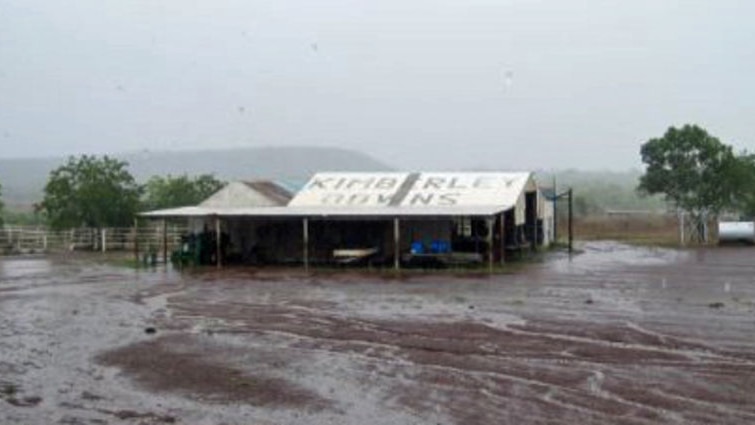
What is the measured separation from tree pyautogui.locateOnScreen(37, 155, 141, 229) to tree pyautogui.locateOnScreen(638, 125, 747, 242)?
26413 millimetres

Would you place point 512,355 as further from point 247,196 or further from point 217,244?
point 247,196

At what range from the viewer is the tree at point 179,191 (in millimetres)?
55509

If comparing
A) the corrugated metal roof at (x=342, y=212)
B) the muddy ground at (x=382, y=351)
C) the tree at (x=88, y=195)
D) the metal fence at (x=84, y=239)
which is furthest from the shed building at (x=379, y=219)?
the tree at (x=88, y=195)

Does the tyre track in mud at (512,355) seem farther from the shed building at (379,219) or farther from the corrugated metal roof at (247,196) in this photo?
the corrugated metal roof at (247,196)

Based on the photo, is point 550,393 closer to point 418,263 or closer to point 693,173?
point 418,263

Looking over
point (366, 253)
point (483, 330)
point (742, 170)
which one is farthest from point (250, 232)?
point (742, 170)

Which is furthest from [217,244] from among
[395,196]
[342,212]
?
[395,196]

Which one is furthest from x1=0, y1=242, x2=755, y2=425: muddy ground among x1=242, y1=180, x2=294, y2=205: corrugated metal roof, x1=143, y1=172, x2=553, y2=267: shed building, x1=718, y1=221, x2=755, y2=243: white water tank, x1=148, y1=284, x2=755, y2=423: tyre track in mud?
x1=718, y1=221, x2=755, y2=243: white water tank

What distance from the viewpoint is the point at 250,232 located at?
125ft

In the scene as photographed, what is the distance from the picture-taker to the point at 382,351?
16156 millimetres

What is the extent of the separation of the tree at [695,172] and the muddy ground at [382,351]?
20207 mm

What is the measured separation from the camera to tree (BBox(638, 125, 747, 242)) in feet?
159

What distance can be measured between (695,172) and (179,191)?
90.1 ft

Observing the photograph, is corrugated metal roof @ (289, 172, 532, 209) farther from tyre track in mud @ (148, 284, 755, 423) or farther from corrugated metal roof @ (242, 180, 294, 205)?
tyre track in mud @ (148, 284, 755, 423)
